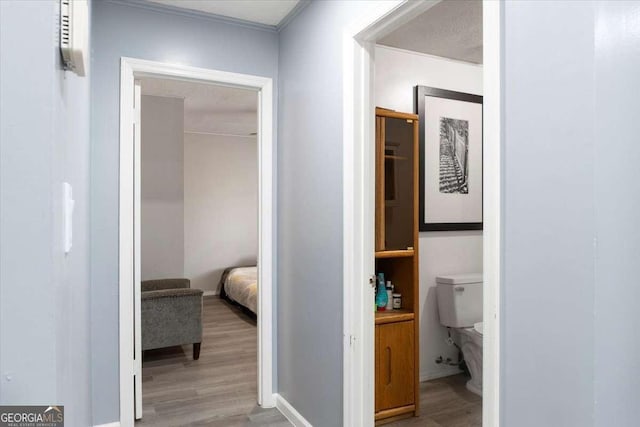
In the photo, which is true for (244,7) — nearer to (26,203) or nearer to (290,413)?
(26,203)

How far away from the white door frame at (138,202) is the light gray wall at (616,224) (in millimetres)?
2156

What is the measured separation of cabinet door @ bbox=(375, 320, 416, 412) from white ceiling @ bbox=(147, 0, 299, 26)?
6.70 feet

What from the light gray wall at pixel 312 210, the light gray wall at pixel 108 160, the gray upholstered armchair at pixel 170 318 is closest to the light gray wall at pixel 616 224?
the light gray wall at pixel 312 210

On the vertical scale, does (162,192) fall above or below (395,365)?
above

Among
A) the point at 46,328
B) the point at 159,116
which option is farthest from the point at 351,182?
the point at 159,116

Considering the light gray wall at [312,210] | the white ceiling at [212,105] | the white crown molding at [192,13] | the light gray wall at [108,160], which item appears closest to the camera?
the light gray wall at [312,210]

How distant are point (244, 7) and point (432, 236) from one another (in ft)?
6.97

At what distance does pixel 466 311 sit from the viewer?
3338mm

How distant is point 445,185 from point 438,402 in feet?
5.29

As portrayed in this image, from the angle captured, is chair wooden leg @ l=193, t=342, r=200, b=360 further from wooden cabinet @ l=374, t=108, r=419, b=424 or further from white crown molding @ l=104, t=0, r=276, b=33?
white crown molding @ l=104, t=0, r=276, b=33

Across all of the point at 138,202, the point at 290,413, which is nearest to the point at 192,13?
the point at 138,202

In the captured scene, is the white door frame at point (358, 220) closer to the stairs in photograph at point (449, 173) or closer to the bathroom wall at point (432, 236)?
the bathroom wall at point (432, 236)

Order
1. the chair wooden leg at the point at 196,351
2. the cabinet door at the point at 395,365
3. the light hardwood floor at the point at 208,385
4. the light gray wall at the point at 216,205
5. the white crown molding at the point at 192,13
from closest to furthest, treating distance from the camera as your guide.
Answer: the white crown molding at the point at 192,13 → the cabinet door at the point at 395,365 → the light hardwood floor at the point at 208,385 → the chair wooden leg at the point at 196,351 → the light gray wall at the point at 216,205

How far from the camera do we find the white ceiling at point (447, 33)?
2.65 meters
